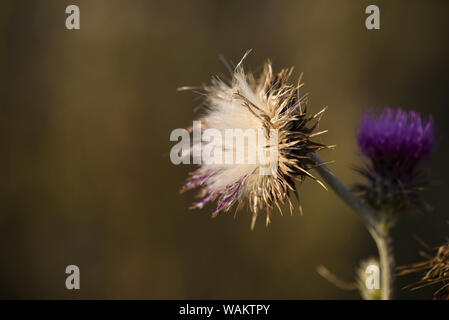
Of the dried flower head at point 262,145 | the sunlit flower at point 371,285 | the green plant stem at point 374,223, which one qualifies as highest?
the dried flower head at point 262,145

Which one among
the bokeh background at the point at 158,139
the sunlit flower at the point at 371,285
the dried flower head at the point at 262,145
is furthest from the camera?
the bokeh background at the point at 158,139

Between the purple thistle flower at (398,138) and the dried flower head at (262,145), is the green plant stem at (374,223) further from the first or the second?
the purple thistle flower at (398,138)

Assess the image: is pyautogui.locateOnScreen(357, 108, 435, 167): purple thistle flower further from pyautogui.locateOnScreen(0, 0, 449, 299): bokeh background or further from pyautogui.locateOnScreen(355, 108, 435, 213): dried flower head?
pyautogui.locateOnScreen(0, 0, 449, 299): bokeh background

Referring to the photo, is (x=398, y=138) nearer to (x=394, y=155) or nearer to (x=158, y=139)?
(x=394, y=155)

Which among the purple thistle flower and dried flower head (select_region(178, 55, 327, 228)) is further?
the purple thistle flower

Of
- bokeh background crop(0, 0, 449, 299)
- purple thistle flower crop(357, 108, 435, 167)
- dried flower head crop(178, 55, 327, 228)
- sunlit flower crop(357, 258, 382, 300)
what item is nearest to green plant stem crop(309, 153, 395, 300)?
dried flower head crop(178, 55, 327, 228)

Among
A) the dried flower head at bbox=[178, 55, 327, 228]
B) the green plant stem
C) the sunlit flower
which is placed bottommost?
the sunlit flower

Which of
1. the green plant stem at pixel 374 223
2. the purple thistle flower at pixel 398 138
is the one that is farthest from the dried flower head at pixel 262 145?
the purple thistle flower at pixel 398 138

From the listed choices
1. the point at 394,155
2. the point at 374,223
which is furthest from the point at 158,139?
the point at 374,223
